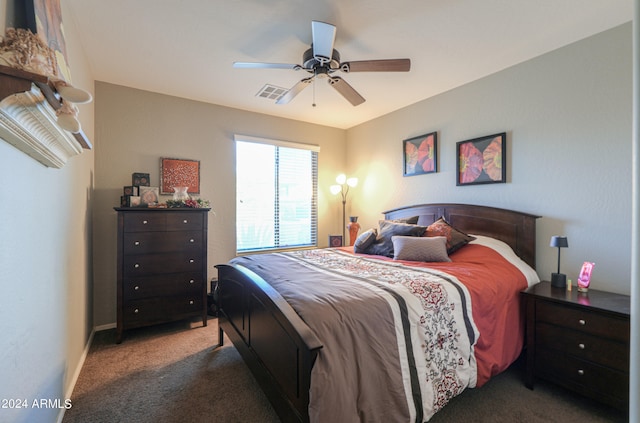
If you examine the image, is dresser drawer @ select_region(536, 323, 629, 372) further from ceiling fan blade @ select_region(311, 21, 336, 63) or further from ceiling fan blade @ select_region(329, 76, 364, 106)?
ceiling fan blade @ select_region(311, 21, 336, 63)

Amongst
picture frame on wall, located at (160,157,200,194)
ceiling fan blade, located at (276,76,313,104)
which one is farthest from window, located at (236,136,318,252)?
ceiling fan blade, located at (276,76,313,104)

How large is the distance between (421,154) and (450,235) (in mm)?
1250

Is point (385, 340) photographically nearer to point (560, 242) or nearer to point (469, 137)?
point (560, 242)

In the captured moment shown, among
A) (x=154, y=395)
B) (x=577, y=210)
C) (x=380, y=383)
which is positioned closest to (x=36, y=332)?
(x=154, y=395)

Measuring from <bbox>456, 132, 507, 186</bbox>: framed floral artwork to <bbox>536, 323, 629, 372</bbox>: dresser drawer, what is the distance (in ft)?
4.75

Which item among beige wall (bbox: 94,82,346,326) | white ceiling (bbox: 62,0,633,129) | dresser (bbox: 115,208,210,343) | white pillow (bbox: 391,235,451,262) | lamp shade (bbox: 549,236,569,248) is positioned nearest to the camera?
white ceiling (bbox: 62,0,633,129)

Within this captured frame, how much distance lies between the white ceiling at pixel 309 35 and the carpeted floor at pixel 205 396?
263 cm

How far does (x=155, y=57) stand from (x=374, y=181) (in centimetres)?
307

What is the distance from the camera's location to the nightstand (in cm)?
163

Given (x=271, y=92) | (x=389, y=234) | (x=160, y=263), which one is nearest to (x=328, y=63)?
(x=271, y=92)

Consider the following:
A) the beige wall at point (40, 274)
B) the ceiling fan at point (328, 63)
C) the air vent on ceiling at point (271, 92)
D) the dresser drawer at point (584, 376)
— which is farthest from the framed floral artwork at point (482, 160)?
the beige wall at point (40, 274)

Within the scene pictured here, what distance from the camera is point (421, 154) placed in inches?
139

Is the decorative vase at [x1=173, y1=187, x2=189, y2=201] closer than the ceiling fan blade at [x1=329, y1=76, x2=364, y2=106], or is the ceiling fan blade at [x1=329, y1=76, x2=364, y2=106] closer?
the ceiling fan blade at [x1=329, y1=76, x2=364, y2=106]

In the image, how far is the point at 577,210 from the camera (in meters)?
2.29
